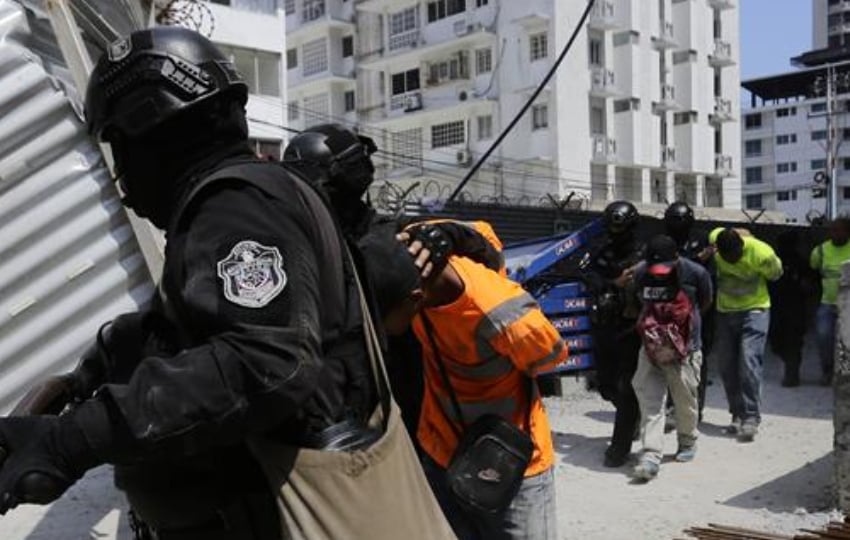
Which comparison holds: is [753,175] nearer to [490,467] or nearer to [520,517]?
[520,517]

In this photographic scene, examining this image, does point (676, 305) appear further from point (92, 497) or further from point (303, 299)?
point (303, 299)

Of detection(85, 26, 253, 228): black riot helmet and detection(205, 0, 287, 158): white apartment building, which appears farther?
detection(205, 0, 287, 158): white apartment building

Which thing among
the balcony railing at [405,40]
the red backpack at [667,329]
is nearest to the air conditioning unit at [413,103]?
the balcony railing at [405,40]

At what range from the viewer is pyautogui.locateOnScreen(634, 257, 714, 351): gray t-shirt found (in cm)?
621

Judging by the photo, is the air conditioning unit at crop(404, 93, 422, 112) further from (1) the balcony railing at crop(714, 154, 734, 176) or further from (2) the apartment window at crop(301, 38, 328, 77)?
(1) the balcony railing at crop(714, 154, 734, 176)

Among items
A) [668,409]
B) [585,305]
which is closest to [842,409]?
[668,409]

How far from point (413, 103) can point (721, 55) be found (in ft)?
55.7

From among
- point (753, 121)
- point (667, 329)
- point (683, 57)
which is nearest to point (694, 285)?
point (667, 329)

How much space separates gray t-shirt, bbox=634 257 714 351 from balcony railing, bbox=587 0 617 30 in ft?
114

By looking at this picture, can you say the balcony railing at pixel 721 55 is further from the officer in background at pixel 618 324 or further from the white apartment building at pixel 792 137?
the officer in background at pixel 618 324

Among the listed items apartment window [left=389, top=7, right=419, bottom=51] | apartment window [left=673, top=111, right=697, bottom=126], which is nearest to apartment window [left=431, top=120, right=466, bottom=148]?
apartment window [left=389, top=7, right=419, bottom=51]

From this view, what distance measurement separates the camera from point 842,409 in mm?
4812

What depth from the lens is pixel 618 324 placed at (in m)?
6.52

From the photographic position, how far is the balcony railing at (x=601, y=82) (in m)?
39.6
